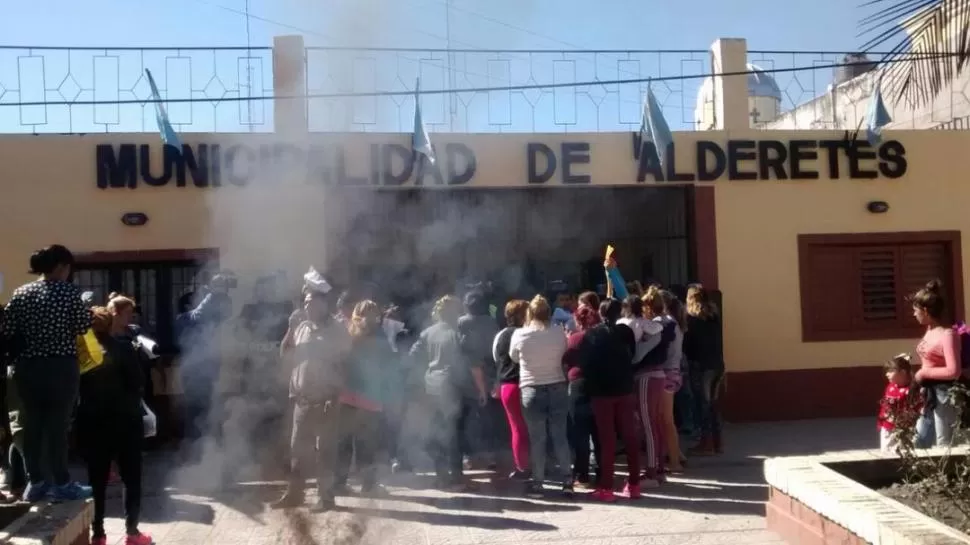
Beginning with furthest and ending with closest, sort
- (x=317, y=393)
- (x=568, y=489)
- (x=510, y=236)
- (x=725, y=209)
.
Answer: (x=725, y=209), (x=510, y=236), (x=568, y=489), (x=317, y=393)

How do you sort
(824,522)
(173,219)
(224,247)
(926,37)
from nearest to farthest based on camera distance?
(824,522) → (926,37) → (224,247) → (173,219)

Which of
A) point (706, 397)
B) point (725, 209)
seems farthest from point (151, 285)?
point (725, 209)

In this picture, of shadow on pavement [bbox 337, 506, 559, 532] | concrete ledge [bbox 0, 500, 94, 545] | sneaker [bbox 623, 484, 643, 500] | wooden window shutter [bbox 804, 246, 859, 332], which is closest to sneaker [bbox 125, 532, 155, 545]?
concrete ledge [bbox 0, 500, 94, 545]

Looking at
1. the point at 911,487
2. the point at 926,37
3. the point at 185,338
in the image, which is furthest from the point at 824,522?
the point at 185,338

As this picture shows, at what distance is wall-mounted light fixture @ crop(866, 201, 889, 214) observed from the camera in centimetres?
1045

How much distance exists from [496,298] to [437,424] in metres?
1.67

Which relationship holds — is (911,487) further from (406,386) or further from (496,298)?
(496,298)

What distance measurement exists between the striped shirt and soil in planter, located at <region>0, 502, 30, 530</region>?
3372 millimetres

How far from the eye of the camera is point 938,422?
577cm

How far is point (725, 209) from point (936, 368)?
4689 millimetres

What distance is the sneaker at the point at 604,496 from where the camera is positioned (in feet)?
21.7

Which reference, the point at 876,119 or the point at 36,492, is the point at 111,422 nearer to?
the point at 36,492

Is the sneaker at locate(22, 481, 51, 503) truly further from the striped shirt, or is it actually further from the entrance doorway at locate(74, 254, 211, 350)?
the entrance doorway at locate(74, 254, 211, 350)

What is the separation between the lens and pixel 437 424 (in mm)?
7207
